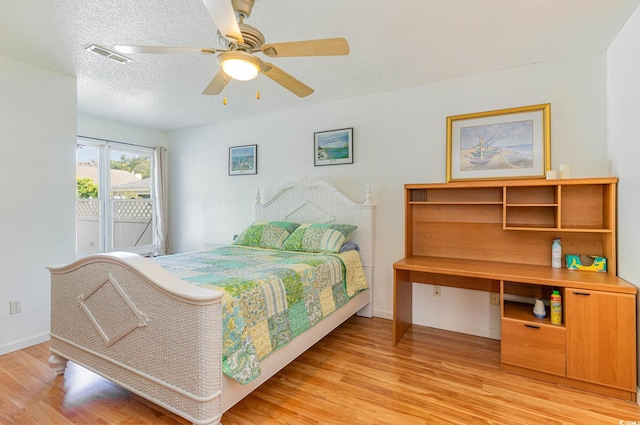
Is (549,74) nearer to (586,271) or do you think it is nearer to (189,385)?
(586,271)

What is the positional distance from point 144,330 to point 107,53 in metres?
2.19

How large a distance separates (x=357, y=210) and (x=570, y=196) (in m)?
1.84

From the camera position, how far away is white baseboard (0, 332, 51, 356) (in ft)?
8.27

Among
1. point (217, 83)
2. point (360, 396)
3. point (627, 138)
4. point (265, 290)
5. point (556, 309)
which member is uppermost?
point (217, 83)

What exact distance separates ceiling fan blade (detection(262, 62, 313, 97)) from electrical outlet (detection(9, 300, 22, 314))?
289cm

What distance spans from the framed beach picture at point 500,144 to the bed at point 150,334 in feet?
6.48

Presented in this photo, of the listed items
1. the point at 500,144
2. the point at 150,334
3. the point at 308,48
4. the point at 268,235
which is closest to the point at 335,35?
the point at 308,48

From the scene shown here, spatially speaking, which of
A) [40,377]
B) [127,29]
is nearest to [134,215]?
[40,377]

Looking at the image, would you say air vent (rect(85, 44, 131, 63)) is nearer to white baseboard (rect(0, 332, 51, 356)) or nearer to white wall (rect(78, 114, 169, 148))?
white wall (rect(78, 114, 169, 148))

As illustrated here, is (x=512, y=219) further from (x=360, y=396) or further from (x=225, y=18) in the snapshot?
(x=225, y=18)

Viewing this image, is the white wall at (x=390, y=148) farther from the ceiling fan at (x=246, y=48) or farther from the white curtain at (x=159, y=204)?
the ceiling fan at (x=246, y=48)

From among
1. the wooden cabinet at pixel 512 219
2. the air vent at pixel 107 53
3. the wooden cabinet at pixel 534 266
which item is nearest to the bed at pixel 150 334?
the wooden cabinet at pixel 534 266

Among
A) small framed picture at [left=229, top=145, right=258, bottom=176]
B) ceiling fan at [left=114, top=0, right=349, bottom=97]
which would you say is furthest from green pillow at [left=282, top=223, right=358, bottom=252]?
ceiling fan at [left=114, top=0, right=349, bottom=97]

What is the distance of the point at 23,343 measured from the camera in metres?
2.63
